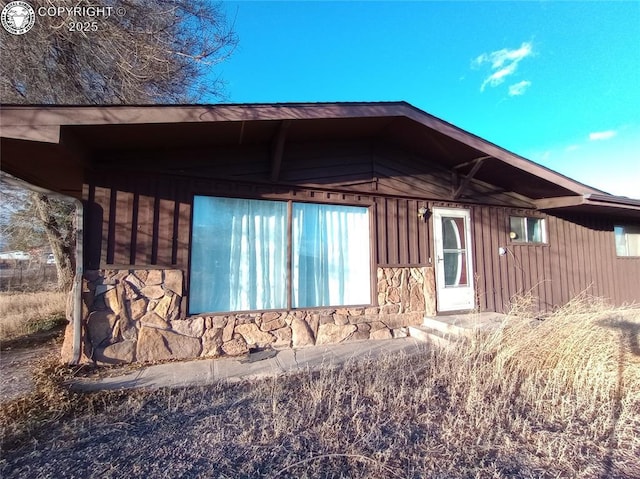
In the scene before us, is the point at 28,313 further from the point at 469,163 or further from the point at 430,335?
the point at 469,163

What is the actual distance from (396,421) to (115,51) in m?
7.06

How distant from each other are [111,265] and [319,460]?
330cm

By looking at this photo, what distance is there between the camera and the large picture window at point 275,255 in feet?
14.3

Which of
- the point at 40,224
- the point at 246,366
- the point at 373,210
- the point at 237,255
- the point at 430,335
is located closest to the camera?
the point at 246,366

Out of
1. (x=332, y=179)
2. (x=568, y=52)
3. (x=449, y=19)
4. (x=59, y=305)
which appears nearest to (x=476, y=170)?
(x=332, y=179)

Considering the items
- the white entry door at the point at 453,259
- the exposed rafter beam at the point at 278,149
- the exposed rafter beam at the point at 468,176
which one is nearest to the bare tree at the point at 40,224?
the exposed rafter beam at the point at 278,149

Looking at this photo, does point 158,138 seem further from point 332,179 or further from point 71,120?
point 332,179

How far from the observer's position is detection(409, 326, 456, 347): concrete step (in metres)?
4.34

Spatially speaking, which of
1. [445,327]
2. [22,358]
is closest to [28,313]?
[22,358]

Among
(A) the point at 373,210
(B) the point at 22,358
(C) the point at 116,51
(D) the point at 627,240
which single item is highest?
(C) the point at 116,51

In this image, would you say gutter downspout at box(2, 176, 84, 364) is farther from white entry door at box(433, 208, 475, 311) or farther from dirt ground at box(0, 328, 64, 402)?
white entry door at box(433, 208, 475, 311)

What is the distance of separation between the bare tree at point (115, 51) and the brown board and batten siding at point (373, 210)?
302 centimetres

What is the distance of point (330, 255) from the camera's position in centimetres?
505

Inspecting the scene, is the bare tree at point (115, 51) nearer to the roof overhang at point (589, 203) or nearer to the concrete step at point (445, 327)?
the concrete step at point (445, 327)
